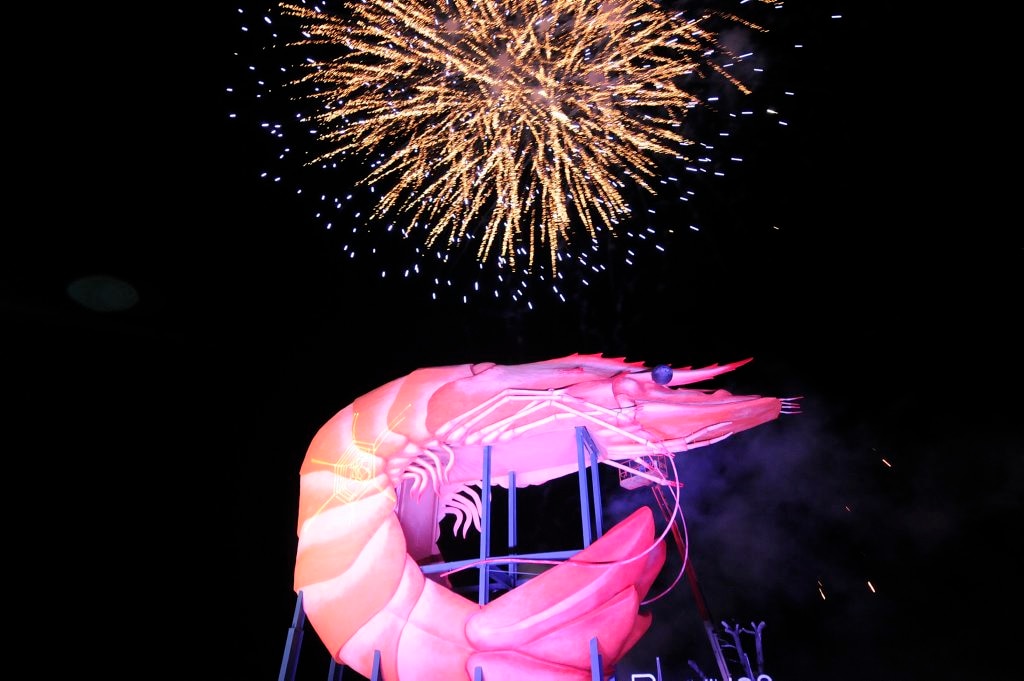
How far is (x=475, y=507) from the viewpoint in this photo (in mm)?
5664

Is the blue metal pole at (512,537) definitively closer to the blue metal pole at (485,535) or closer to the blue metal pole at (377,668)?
the blue metal pole at (485,535)

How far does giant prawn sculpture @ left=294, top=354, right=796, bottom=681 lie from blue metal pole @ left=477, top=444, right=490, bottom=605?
0.14m

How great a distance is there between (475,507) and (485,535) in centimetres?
109

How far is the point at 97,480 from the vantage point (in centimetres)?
709

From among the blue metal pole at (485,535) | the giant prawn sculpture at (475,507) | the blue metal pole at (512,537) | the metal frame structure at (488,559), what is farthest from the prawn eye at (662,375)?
the blue metal pole at (512,537)

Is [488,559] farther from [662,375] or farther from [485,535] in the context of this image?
[662,375]

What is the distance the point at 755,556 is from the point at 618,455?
5.52 m

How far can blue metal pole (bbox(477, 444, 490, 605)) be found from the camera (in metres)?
4.28

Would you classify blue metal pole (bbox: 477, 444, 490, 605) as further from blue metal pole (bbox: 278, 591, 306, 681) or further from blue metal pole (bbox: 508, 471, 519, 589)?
blue metal pole (bbox: 278, 591, 306, 681)

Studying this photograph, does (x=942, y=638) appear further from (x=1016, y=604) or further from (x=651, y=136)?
(x=651, y=136)

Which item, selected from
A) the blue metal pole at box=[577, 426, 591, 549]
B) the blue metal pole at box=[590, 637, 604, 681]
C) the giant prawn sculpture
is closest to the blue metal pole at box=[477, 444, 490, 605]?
the giant prawn sculpture

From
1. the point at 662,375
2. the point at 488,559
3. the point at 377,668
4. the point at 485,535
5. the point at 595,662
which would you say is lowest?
the point at 377,668

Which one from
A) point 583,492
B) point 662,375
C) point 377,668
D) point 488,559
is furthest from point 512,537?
point 662,375

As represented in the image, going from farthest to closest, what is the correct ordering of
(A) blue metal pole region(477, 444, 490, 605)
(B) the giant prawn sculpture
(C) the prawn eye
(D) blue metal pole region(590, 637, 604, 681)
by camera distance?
(C) the prawn eye, (A) blue metal pole region(477, 444, 490, 605), (B) the giant prawn sculpture, (D) blue metal pole region(590, 637, 604, 681)
